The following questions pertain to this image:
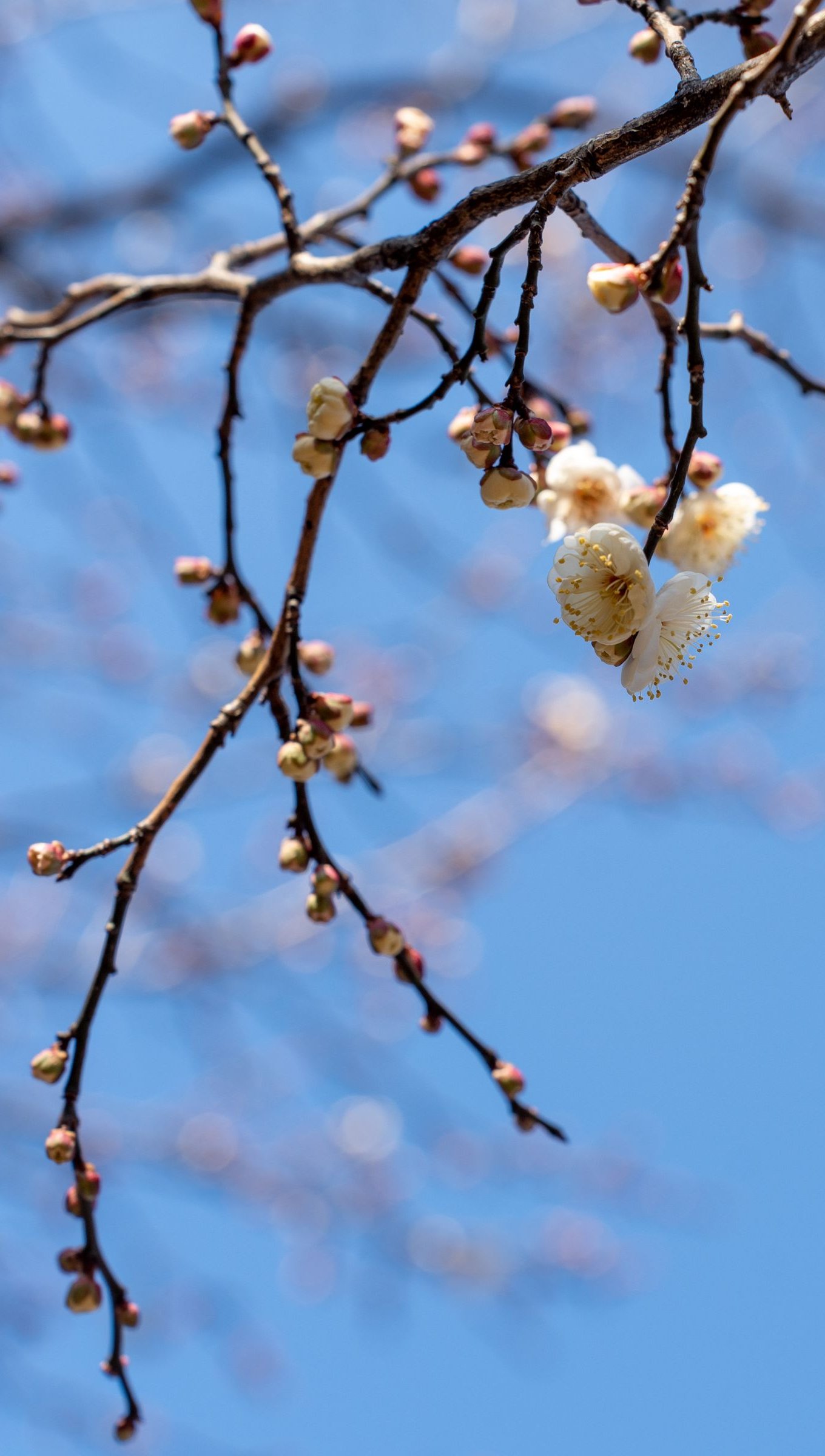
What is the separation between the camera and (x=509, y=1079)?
4.76 ft

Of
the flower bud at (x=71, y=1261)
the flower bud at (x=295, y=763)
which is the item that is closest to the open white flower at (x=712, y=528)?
the flower bud at (x=295, y=763)

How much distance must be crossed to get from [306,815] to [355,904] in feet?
0.45

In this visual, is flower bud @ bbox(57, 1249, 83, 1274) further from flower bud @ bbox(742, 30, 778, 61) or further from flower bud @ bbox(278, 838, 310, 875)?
flower bud @ bbox(742, 30, 778, 61)

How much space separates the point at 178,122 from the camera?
1658 millimetres

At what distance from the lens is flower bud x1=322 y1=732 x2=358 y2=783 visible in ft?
4.47

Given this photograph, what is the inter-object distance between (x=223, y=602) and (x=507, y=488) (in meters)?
0.61

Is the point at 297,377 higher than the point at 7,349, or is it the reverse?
the point at 297,377

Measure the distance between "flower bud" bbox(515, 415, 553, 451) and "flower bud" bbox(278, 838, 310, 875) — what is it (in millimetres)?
545

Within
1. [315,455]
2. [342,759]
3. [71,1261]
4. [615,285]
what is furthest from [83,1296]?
[615,285]

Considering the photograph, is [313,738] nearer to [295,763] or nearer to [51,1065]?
[295,763]

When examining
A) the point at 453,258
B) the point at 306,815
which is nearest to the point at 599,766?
the point at 453,258

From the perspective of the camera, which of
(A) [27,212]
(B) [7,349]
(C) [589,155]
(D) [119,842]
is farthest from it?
(A) [27,212]

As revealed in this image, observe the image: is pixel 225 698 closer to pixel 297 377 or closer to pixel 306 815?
pixel 297 377

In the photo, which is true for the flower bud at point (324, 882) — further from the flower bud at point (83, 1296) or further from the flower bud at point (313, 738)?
the flower bud at point (83, 1296)
